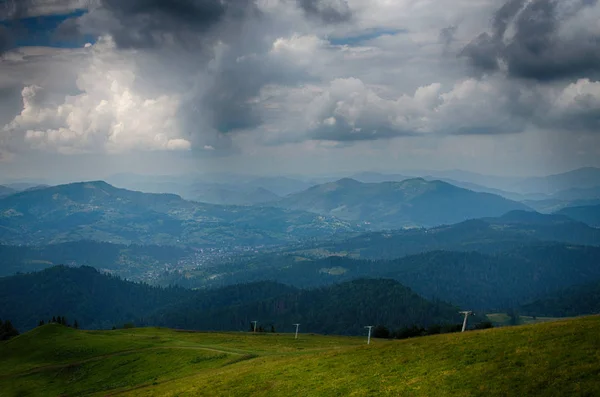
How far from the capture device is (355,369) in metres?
52.1

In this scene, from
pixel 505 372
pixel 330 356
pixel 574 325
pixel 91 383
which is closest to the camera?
pixel 505 372

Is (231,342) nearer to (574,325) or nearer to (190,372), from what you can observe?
(190,372)

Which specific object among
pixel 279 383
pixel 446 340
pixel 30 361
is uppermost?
pixel 446 340

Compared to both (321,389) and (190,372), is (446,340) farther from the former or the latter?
(190,372)

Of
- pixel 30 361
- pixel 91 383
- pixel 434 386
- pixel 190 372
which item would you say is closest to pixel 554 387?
pixel 434 386

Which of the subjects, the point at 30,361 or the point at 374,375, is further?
the point at 30,361

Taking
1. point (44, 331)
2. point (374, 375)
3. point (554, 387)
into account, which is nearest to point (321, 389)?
point (374, 375)

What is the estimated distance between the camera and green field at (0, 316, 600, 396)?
38.3 metres

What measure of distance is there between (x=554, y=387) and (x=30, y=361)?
111722 millimetres

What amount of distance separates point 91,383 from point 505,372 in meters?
73.8

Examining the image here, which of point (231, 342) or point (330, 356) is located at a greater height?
point (330, 356)

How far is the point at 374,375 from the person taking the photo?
48406 mm

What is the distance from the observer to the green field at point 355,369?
38.3 m

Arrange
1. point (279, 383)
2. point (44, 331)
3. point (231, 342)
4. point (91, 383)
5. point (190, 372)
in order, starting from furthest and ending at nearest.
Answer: point (44, 331)
point (231, 342)
point (91, 383)
point (190, 372)
point (279, 383)
